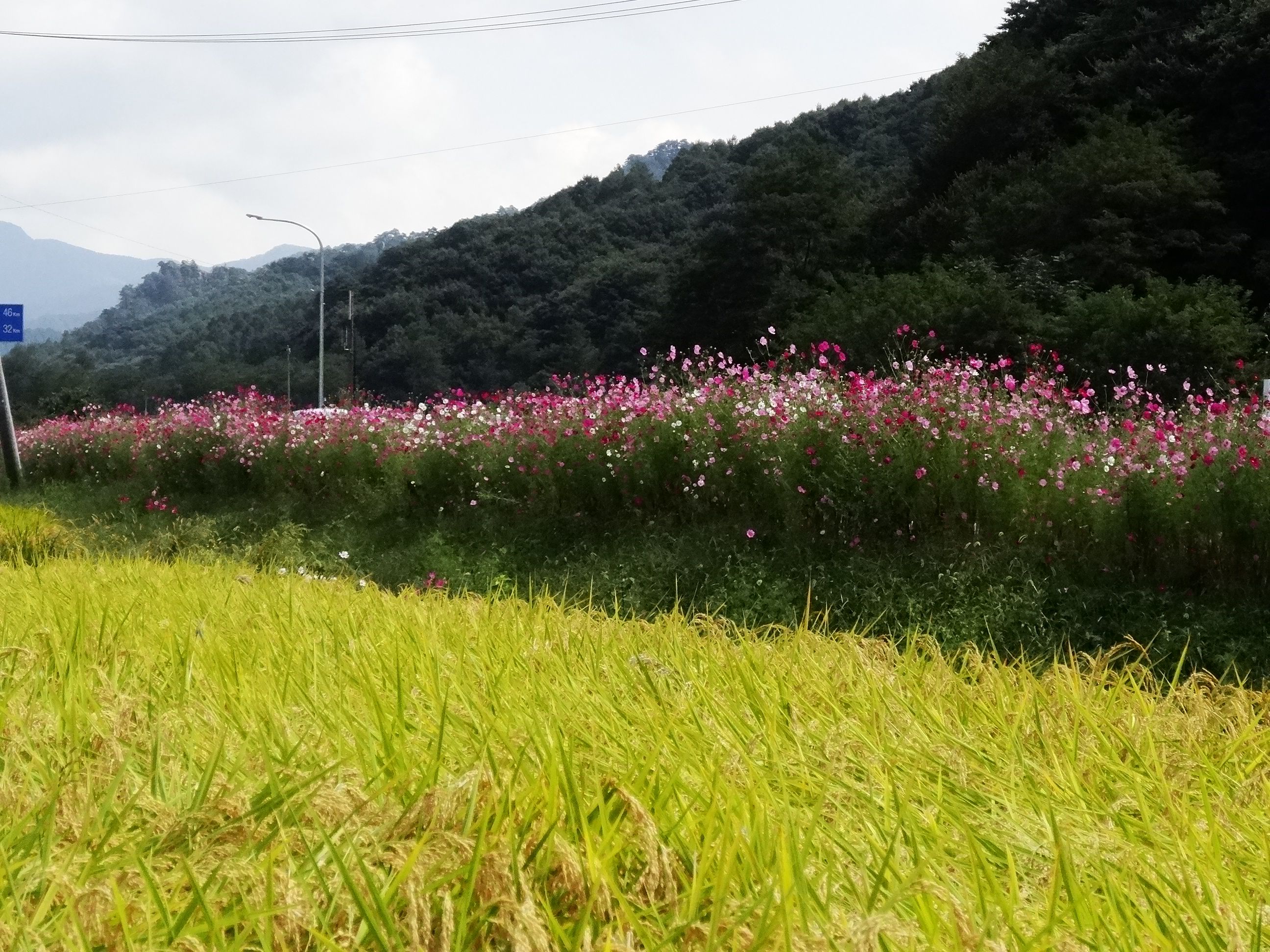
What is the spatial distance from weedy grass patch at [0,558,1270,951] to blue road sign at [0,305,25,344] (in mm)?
16262

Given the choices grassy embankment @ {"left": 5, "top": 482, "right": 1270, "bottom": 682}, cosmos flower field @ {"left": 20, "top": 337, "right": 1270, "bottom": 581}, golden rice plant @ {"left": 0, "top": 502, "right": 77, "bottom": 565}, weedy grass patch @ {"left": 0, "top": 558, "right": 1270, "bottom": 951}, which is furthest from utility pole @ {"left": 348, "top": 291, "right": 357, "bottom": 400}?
weedy grass patch @ {"left": 0, "top": 558, "right": 1270, "bottom": 951}

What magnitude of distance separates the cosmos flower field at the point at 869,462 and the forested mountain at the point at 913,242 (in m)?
12.0

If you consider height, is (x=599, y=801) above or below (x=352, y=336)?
below

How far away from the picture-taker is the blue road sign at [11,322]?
16.8m

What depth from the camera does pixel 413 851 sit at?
138 cm

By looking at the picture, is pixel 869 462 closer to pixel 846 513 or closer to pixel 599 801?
pixel 846 513

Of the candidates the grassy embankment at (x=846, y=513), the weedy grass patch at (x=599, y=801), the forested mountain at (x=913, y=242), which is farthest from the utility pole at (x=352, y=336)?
the weedy grass patch at (x=599, y=801)

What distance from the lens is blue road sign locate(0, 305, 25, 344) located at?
55.1 ft

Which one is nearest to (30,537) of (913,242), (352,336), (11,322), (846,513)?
(846,513)

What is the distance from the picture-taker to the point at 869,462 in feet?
26.0

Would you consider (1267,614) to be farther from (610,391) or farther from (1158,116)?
(1158,116)

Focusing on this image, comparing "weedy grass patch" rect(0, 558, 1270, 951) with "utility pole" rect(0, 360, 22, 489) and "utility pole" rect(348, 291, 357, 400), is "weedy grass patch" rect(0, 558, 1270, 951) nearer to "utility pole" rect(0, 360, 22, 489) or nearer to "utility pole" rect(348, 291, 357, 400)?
"utility pole" rect(0, 360, 22, 489)

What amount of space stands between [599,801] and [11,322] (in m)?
18.6

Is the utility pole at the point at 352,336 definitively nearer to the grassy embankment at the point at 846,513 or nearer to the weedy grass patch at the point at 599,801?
the grassy embankment at the point at 846,513
